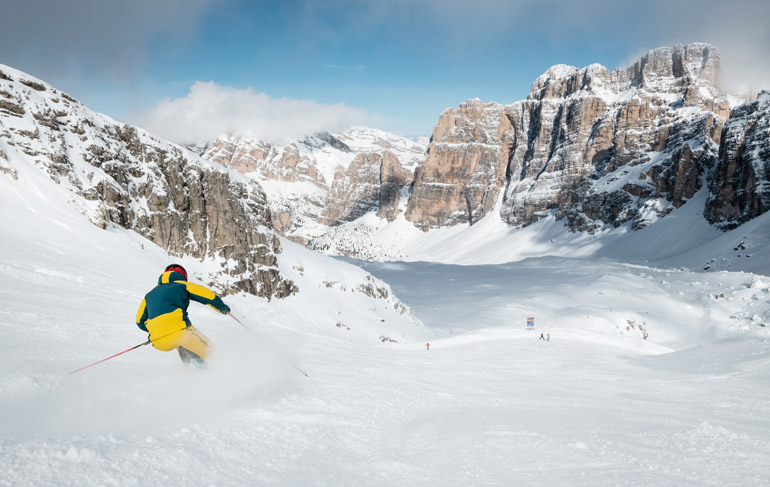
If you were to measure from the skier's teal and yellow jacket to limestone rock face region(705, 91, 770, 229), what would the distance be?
117 m

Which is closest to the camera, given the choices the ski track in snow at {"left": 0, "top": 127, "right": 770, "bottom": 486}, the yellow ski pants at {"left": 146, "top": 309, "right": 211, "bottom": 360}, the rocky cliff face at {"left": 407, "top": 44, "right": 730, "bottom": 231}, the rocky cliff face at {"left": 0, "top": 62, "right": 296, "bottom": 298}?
the ski track in snow at {"left": 0, "top": 127, "right": 770, "bottom": 486}

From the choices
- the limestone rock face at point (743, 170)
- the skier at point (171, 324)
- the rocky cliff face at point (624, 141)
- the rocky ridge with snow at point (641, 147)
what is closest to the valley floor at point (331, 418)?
the skier at point (171, 324)

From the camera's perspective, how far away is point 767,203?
9100cm

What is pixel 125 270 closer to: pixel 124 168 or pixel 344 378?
pixel 124 168

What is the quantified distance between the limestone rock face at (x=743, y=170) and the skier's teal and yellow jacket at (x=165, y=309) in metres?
117

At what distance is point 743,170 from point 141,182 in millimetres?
120085

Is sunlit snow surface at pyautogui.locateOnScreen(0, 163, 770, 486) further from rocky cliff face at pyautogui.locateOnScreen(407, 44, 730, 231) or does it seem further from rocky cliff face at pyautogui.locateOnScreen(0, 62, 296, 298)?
rocky cliff face at pyautogui.locateOnScreen(407, 44, 730, 231)

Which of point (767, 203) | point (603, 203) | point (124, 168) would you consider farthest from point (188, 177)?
point (603, 203)

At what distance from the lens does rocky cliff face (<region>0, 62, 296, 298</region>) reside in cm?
1925

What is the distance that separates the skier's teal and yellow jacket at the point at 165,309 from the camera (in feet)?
23.5

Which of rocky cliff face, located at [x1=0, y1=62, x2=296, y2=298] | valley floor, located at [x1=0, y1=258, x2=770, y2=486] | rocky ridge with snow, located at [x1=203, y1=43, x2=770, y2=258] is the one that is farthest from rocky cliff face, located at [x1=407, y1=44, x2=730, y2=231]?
valley floor, located at [x1=0, y1=258, x2=770, y2=486]

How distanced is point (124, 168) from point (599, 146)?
16156 cm

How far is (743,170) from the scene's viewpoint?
97938mm

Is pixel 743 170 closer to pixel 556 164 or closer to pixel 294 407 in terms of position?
pixel 556 164
